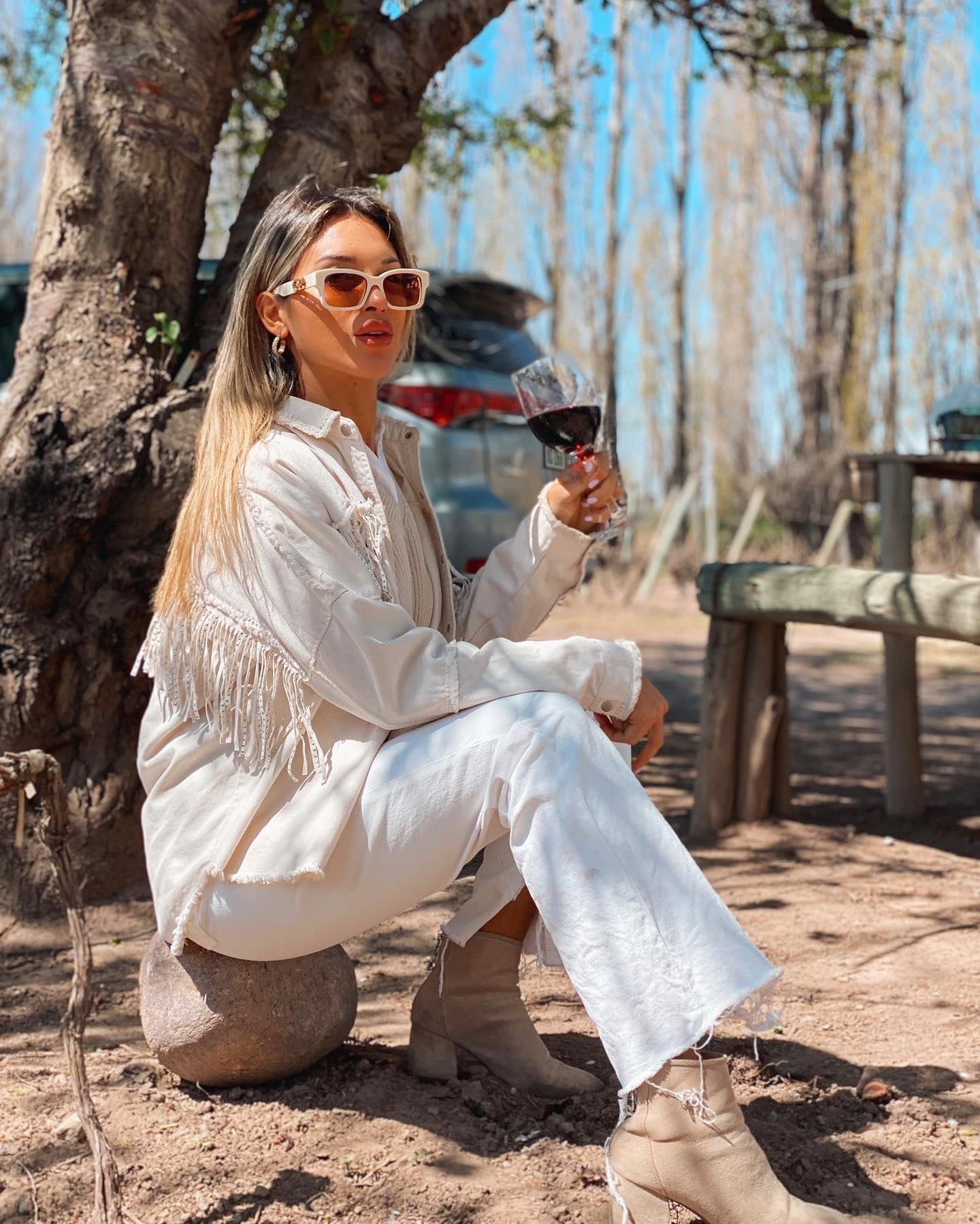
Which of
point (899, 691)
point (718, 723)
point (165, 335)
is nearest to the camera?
point (165, 335)

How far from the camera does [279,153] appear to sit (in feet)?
13.1

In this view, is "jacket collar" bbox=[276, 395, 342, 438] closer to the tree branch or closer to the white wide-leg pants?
the white wide-leg pants

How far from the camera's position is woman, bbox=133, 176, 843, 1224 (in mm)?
1873

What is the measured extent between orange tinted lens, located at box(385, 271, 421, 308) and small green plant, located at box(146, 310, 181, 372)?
58.2 inches

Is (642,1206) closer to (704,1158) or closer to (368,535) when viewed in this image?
(704,1158)

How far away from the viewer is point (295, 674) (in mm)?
2113

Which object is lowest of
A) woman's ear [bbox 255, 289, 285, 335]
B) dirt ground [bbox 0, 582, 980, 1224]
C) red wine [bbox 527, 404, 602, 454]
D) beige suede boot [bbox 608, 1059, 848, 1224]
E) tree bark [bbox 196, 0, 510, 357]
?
dirt ground [bbox 0, 582, 980, 1224]

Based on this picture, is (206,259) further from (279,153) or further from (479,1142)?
(479,1142)

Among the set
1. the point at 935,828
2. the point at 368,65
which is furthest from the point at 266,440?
the point at 935,828

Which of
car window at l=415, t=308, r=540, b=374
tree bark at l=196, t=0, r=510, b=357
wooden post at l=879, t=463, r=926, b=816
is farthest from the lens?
car window at l=415, t=308, r=540, b=374

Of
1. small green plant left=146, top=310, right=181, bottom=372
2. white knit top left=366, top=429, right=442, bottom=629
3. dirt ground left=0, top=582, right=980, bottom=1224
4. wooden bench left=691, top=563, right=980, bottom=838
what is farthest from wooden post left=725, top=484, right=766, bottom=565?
white knit top left=366, top=429, right=442, bottom=629

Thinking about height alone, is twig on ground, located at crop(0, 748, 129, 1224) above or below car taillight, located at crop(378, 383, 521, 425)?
below

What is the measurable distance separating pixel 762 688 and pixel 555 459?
2.06m

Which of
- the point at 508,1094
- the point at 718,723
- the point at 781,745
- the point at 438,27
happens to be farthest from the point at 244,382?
the point at 781,745
